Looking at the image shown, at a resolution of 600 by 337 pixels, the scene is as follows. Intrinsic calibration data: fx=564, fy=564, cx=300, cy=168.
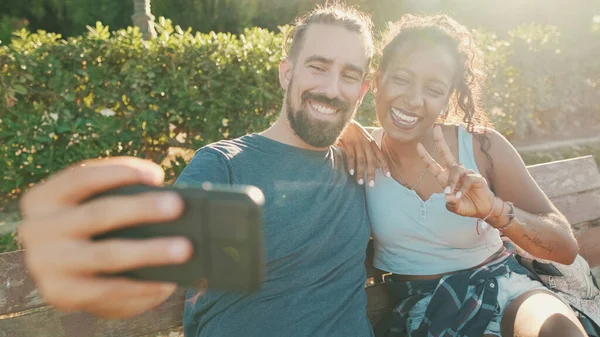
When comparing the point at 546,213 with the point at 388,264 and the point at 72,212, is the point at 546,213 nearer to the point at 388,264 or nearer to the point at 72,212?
the point at 388,264

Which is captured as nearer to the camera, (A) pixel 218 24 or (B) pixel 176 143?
(B) pixel 176 143

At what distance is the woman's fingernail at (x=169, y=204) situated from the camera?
846 millimetres

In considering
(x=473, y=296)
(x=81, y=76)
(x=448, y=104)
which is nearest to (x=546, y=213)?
(x=473, y=296)

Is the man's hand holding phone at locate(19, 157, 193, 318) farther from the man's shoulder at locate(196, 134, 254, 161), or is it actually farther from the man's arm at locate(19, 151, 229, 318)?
the man's shoulder at locate(196, 134, 254, 161)

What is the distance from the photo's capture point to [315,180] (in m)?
2.44

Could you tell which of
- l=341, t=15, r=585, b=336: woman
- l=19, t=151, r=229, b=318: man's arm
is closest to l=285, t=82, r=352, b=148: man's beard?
l=341, t=15, r=585, b=336: woman

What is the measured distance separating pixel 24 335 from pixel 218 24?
894 cm

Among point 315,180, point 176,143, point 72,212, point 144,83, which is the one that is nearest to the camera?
point 72,212

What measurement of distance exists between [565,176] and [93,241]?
3.21 metres

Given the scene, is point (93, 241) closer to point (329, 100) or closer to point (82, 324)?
point (82, 324)

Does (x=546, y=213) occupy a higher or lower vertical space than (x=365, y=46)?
lower

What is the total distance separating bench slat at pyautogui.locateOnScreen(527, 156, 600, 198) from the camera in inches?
132

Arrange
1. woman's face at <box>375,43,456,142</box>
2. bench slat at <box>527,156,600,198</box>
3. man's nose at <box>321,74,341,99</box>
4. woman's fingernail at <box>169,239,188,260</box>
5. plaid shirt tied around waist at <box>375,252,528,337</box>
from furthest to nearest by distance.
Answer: bench slat at <box>527,156,600,198</box> → woman's face at <box>375,43,456,142</box> → man's nose at <box>321,74,341,99</box> → plaid shirt tied around waist at <box>375,252,528,337</box> → woman's fingernail at <box>169,239,188,260</box>

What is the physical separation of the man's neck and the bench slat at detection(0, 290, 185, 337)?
0.81 meters
